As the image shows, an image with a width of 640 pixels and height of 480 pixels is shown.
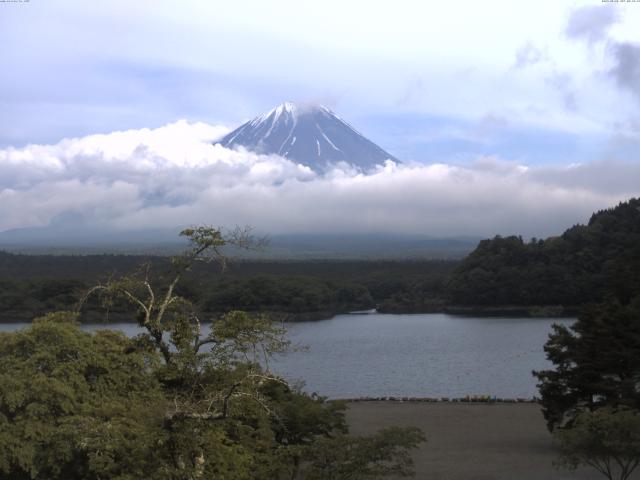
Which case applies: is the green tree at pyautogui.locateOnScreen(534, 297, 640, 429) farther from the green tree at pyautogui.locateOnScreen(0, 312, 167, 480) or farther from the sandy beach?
the green tree at pyautogui.locateOnScreen(0, 312, 167, 480)

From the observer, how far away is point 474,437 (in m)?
16.6

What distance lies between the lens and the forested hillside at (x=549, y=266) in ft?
185

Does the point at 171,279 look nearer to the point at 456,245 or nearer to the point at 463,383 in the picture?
the point at 463,383

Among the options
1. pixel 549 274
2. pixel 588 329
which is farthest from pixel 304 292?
pixel 588 329

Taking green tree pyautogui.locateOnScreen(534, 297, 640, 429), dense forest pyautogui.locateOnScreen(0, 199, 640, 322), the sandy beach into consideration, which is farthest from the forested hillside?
green tree pyautogui.locateOnScreen(534, 297, 640, 429)

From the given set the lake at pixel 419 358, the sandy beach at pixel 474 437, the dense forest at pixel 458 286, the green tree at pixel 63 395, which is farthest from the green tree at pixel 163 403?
the dense forest at pixel 458 286

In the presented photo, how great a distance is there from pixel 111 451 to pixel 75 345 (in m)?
4.11

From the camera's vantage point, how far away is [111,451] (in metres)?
7.62

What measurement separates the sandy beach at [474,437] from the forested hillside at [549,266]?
3650 cm

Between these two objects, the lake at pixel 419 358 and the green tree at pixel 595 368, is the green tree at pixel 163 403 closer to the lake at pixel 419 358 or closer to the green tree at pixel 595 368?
the green tree at pixel 595 368

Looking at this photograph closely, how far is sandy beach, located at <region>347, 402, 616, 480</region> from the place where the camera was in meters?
13.3

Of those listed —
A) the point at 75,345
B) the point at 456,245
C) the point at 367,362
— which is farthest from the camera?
the point at 456,245

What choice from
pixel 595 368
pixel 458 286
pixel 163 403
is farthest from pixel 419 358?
pixel 458 286

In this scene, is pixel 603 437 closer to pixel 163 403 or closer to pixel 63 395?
pixel 163 403
